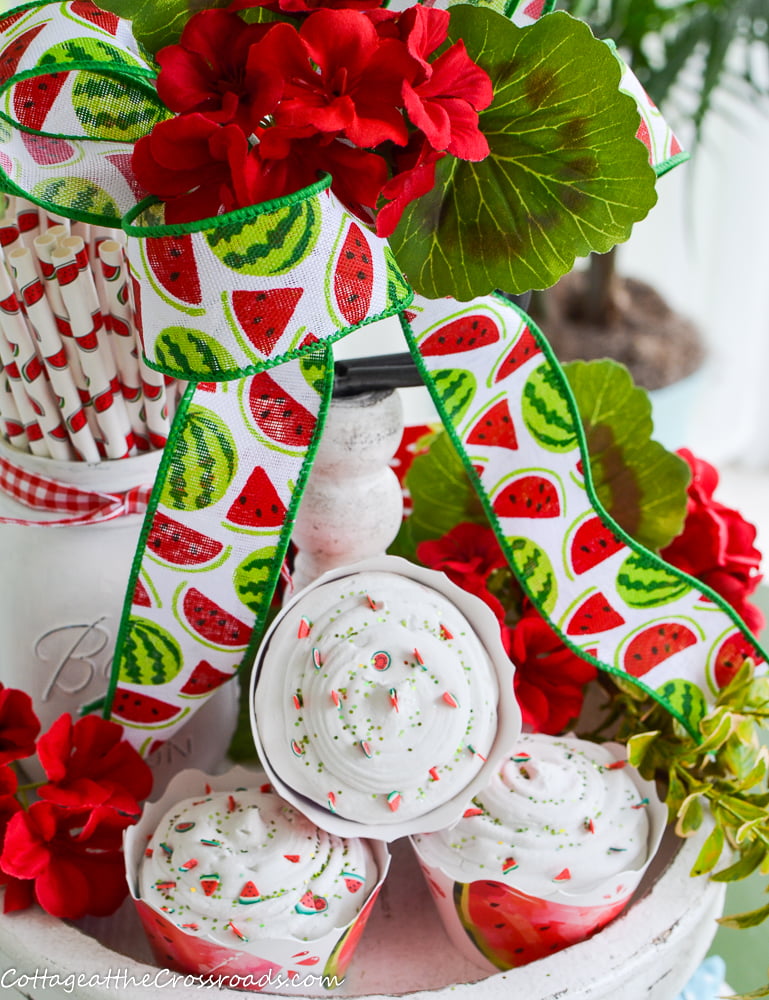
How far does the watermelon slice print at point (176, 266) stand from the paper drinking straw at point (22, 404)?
0.12 meters

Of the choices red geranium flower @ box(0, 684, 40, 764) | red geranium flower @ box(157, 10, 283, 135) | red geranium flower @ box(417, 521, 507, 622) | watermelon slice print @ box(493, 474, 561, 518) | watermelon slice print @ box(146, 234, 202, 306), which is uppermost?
red geranium flower @ box(157, 10, 283, 135)

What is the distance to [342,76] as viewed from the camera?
332 millimetres

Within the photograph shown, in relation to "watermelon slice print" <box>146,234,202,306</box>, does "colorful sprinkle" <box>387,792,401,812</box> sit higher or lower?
lower

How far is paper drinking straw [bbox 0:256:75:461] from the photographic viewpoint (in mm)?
443

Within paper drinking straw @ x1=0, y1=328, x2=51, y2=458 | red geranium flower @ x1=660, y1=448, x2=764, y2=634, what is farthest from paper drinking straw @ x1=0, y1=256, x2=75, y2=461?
red geranium flower @ x1=660, y1=448, x2=764, y2=634

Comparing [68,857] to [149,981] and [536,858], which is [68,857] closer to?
[149,981]

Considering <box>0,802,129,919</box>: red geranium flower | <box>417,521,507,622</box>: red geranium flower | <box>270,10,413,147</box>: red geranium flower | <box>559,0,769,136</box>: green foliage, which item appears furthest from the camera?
<box>559,0,769,136</box>: green foliage

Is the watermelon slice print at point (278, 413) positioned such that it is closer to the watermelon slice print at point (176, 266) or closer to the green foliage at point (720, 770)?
the watermelon slice print at point (176, 266)

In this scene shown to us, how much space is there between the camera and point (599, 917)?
44cm

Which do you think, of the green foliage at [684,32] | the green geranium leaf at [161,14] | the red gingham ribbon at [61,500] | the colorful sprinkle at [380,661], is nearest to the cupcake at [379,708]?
the colorful sprinkle at [380,661]

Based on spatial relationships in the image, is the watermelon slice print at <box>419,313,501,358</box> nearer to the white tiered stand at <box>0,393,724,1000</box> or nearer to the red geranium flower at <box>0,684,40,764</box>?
the white tiered stand at <box>0,393,724,1000</box>

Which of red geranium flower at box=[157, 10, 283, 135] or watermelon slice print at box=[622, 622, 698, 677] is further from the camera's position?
watermelon slice print at box=[622, 622, 698, 677]

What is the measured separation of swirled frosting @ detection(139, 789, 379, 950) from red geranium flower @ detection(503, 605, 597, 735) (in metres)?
0.12

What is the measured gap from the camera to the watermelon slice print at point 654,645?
51cm
